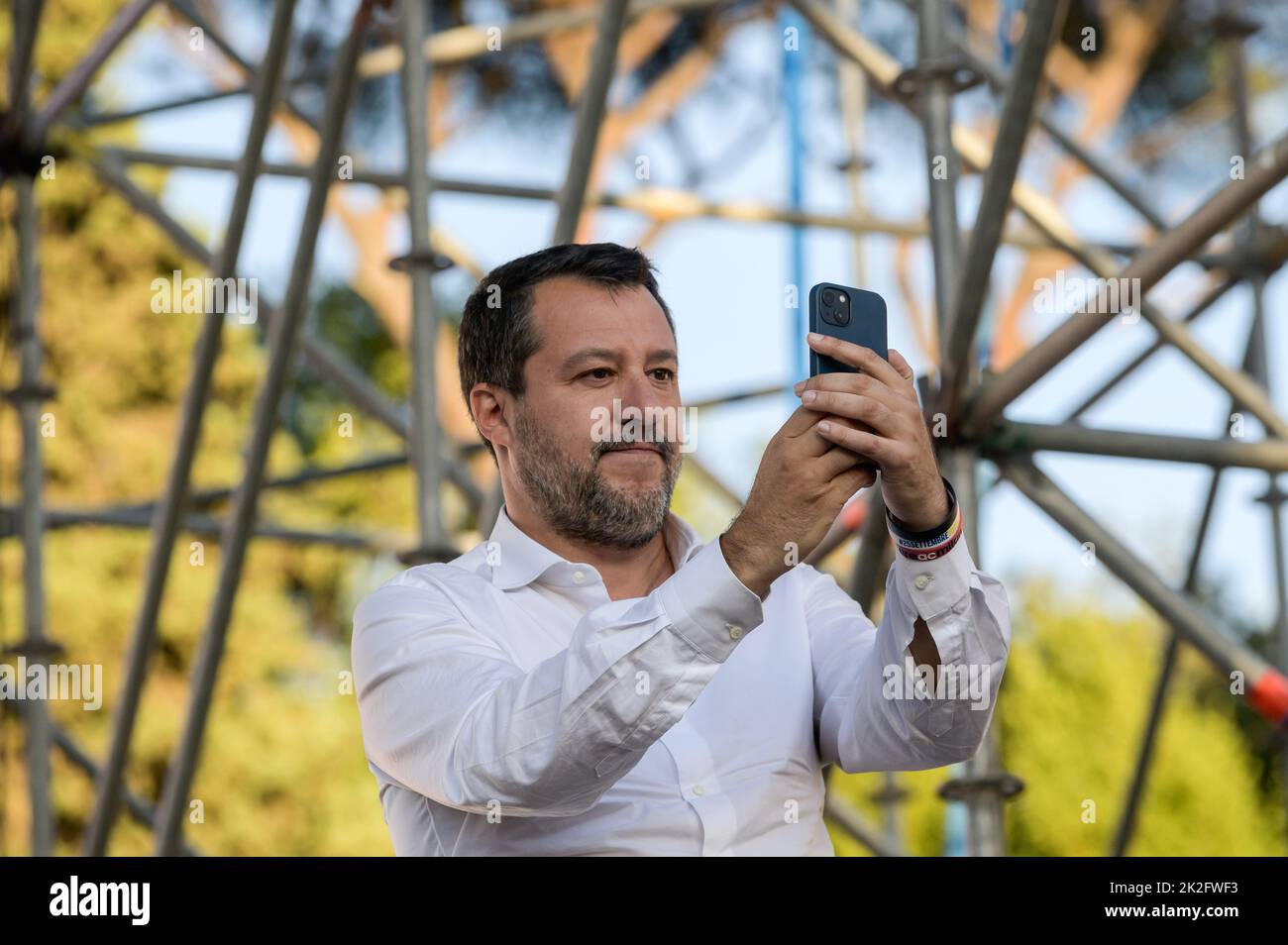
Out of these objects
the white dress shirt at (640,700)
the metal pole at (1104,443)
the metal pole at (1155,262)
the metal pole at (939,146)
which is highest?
the metal pole at (939,146)

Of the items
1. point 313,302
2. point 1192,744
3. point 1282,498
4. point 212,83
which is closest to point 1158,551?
point 1192,744

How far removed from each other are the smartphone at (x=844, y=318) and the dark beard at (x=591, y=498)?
311 millimetres

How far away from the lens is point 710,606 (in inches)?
68.2

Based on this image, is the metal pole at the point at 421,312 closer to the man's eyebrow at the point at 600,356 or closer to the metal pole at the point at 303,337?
the metal pole at the point at 303,337

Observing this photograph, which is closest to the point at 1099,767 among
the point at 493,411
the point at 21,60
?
the point at 21,60

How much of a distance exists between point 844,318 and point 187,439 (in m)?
2.91

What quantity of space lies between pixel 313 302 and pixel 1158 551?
7.22 metres

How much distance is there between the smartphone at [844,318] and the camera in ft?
5.96

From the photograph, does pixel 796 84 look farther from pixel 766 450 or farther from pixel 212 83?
pixel 766 450

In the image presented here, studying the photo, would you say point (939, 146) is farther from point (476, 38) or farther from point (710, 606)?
point (476, 38)

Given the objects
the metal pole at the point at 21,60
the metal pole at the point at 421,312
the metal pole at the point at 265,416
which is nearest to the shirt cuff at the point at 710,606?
the metal pole at the point at 421,312
